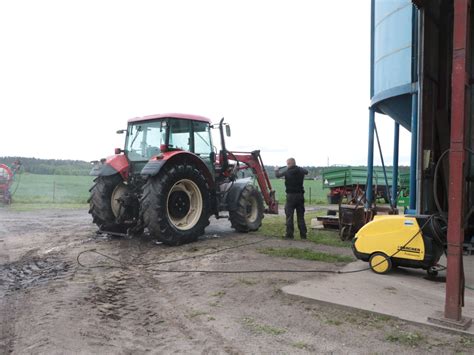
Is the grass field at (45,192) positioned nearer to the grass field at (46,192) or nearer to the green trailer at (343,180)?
the grass field at (46,192)

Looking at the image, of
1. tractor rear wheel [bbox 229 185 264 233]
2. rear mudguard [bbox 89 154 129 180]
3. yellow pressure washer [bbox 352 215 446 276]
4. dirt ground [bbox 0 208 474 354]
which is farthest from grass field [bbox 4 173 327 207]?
yellow pressure washer [bbox 352 215 446 276]

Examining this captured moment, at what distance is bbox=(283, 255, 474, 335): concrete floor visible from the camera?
4.09 meters

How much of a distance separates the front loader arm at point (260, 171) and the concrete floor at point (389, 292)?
16.9 feet

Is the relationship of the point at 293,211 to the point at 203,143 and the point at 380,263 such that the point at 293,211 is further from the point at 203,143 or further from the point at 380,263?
the point at 380,263

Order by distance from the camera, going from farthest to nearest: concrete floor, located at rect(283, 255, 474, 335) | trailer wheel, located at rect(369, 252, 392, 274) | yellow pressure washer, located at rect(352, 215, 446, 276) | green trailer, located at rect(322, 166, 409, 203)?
1. green trailer, located at rect(322, 166, 409, 203)
2. trailer wheel, located at rect(369, 252, 392, 274)
3. yellow pressure washer, located at rect(352, 215, 446, 276)
4. concrete floor, located at rect(283, 255, 474, 335)

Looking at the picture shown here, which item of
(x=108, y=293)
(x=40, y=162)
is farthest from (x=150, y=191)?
(x=40, y=162)

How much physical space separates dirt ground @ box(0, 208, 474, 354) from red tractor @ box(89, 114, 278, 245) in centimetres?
109

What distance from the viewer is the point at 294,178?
8.84 metres

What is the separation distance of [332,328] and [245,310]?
0.90 meters

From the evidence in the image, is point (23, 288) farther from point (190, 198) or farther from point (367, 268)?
point (367, 268)

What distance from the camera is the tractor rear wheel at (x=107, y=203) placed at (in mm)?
8656

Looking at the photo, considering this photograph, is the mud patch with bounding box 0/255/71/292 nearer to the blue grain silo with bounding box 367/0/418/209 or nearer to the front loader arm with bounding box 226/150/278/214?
the front loader arm with bounding box 226/150/278/214

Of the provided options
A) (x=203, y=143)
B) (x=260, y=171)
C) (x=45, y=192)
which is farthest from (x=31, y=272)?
(x=45, y=192)

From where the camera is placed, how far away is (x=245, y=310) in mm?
4234
